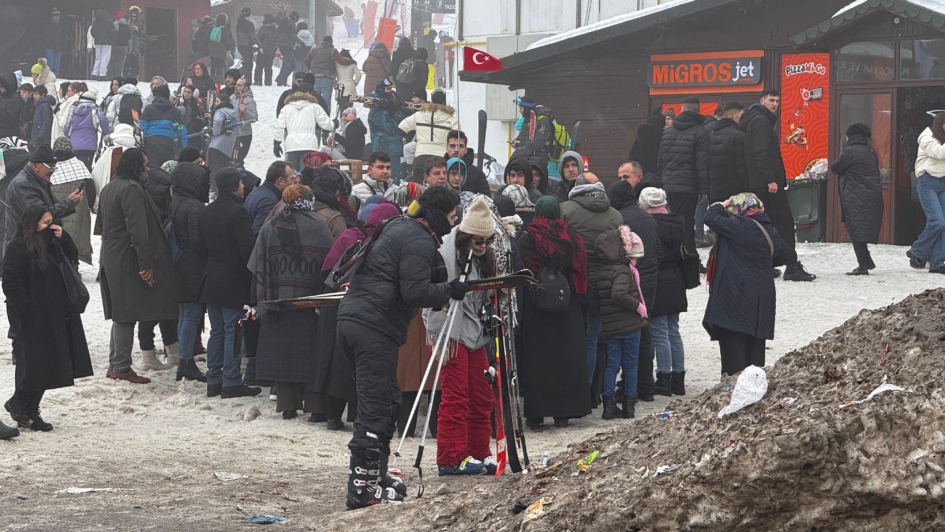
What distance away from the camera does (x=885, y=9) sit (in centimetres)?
1838

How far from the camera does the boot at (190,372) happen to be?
39.8 ft

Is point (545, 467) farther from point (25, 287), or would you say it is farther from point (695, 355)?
point (695, 355)

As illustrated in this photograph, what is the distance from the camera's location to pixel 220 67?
37.2 meters

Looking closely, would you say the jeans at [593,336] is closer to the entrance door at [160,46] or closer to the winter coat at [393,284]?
the winter coat at [393,284]

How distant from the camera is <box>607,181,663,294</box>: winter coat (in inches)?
Answer: 436

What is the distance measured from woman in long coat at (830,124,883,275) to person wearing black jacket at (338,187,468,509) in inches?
370

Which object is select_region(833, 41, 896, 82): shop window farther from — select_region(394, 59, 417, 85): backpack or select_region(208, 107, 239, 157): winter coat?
select_region(394, 59, 417, 85): backpack

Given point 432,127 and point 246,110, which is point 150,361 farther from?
point 246,110

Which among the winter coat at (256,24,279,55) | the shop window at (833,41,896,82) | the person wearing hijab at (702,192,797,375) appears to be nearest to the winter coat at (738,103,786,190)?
the shop window at (833,41,896,82)

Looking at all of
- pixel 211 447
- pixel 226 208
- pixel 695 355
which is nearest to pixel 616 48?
pixel 695 355

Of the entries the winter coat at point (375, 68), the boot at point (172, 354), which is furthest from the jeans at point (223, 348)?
the winter coat at point (375, 68)

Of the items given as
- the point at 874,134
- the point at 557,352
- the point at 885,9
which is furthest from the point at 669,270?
the point at 874,134

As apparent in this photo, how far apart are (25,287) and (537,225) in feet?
11.7

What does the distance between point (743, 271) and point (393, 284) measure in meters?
3.73
